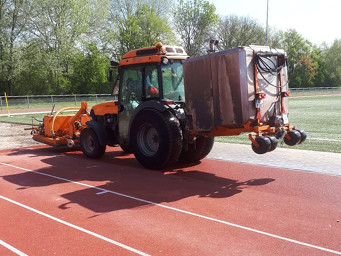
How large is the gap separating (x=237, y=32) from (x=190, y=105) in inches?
2053

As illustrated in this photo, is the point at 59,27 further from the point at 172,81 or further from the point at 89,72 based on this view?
the point at 172,81

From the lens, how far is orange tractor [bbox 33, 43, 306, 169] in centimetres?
682

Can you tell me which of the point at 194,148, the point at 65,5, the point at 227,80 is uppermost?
the point at 65,5

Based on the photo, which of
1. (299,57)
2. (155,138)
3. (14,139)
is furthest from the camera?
(299,57)

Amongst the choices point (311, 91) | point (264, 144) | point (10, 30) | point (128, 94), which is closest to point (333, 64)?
point (311, 91)

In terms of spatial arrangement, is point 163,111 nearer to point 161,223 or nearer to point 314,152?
point 161,223

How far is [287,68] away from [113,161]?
4984 mm

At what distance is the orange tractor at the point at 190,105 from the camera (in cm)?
682

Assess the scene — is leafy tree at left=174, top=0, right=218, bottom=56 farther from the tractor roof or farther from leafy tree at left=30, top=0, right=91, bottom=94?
the tractor roof

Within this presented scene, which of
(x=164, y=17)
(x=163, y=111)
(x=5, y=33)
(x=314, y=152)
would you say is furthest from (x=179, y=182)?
(x=164, y=17)

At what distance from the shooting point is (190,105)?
768 cm

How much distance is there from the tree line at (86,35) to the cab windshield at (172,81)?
1370 inches

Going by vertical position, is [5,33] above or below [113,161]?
above

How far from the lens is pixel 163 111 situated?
26.4 feet
